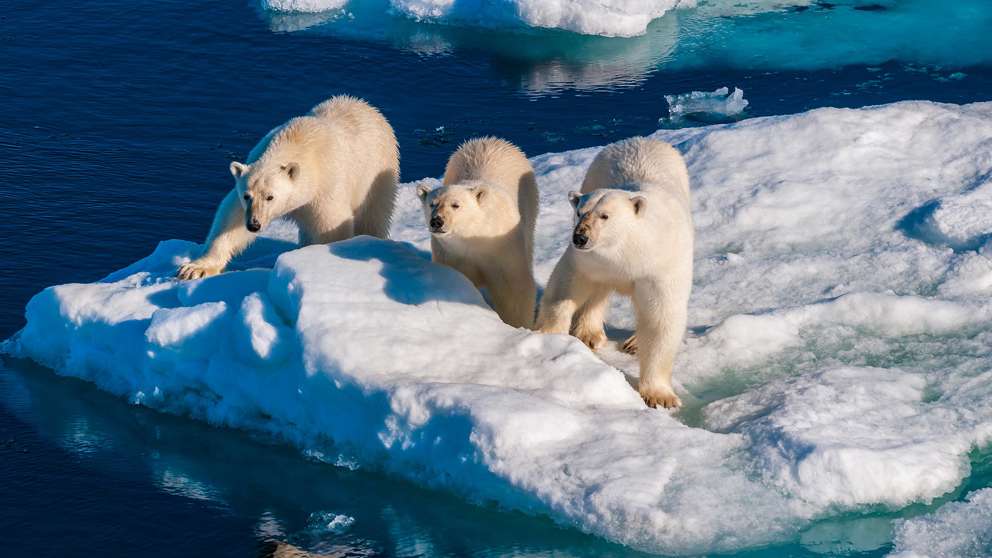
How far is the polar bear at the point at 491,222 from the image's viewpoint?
7.64 m

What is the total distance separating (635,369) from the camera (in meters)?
8.02

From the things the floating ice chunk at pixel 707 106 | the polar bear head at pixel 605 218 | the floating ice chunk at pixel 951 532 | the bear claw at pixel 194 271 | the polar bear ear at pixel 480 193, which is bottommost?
the floating ice chunk at pixel 707 106

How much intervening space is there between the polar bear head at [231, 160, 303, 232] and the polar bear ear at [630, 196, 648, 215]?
238cm

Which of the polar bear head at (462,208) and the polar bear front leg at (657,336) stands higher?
the polar bear head at (462,208)

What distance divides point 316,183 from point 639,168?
6.95ft

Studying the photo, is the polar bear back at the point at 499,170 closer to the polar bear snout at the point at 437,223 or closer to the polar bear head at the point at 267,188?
the polar bear snout at the point at 437,223

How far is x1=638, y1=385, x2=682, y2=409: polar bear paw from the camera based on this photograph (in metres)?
7.46

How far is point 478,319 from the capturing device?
7.59 meters

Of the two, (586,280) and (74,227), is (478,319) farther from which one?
(74,227)

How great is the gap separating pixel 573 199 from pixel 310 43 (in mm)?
10465

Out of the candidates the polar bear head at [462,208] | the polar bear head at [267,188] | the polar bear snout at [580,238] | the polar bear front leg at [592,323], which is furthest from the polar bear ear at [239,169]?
the polar bear snout at [580,238]

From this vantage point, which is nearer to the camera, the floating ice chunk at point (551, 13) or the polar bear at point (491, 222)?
the polar bear at point (491, 222)

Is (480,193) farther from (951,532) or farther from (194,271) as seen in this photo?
(951,532)

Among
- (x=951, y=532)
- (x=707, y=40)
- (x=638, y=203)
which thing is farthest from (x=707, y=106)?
(x=951, y=532)
